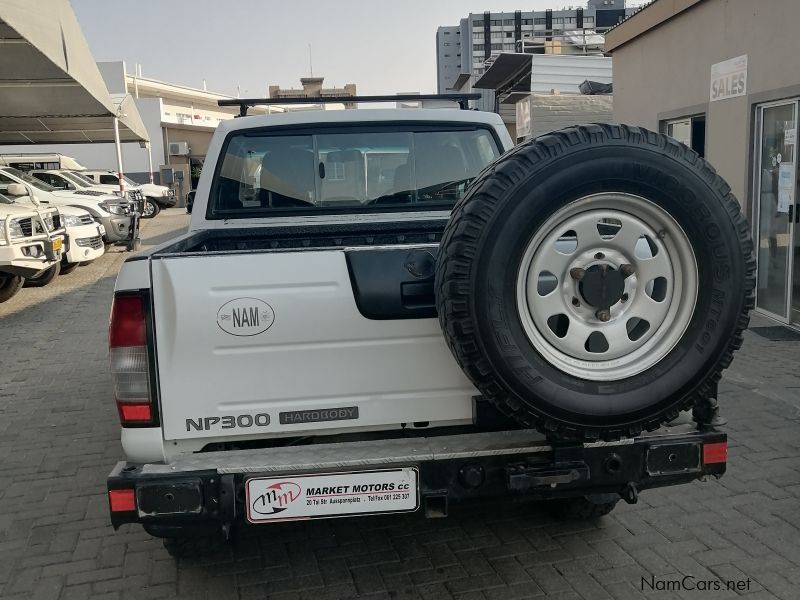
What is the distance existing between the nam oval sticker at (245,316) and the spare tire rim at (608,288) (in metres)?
0.89

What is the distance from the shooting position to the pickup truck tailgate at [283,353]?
2.68 meters

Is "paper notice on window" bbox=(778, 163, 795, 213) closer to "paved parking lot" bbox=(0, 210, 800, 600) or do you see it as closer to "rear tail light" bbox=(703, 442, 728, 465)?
"paved parking lot" bbox=(0, 210, 800, 600)

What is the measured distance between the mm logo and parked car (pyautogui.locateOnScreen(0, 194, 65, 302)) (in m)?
8.55

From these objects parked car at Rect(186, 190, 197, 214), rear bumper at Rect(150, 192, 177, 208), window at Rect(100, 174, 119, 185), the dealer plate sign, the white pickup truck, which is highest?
window at Rect(100, 174, 119, 185)

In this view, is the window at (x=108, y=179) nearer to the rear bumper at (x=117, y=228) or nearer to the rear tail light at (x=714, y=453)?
the rear bumper at (x=117, y=228)

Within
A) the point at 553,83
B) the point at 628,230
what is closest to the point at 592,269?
the point at 628,230

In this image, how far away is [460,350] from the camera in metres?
2.55

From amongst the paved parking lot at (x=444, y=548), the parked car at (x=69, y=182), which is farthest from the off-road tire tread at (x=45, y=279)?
the paved parking lot at (x=444, y=548)

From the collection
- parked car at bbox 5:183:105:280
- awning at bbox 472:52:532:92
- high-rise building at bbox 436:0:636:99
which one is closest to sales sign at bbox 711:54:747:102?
parked car at bbox 5:183:105:280

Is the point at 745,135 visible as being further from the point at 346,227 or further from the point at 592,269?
the point at 592,269

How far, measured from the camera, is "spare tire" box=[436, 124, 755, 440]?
2523 mm

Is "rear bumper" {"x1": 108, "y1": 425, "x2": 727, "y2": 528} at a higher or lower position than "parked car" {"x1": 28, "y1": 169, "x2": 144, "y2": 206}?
lower

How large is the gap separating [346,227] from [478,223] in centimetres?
188

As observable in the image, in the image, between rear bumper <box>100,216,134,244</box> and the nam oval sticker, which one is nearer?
the nam oval sticker
